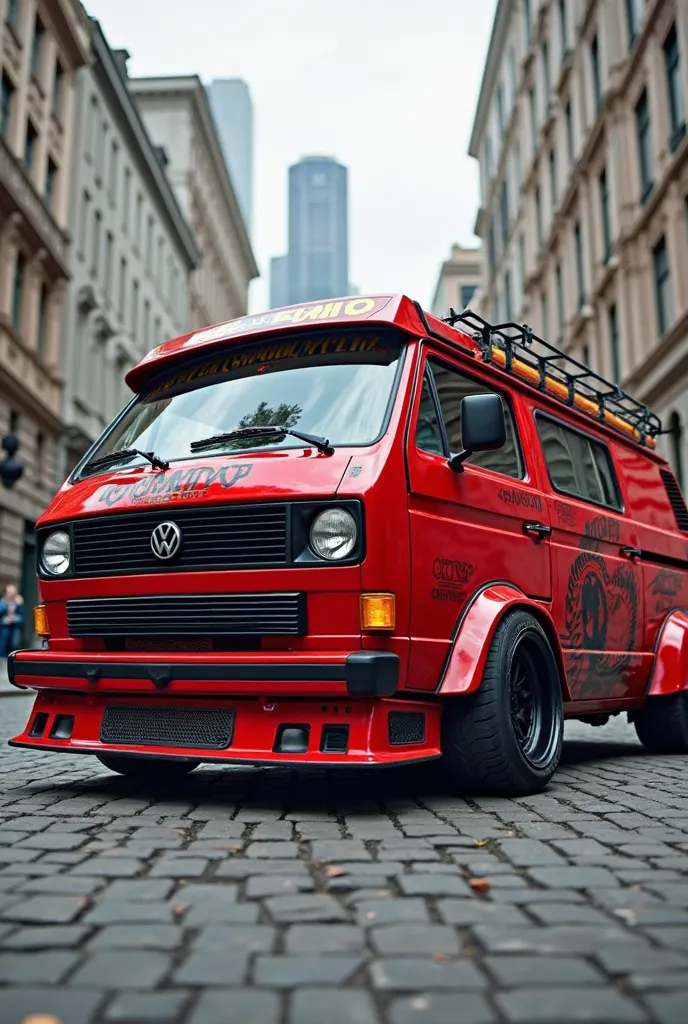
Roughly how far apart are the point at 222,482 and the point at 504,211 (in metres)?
39.4

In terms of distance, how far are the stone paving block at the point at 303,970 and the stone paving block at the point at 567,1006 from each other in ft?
1.13

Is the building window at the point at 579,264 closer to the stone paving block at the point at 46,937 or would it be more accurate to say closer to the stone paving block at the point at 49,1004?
the stone paving block at the point at 46,937

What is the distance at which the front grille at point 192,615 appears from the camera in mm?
4219

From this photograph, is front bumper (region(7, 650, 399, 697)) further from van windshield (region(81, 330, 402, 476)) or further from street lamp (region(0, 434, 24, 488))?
street lamp (region(0, 434, 24, 488))

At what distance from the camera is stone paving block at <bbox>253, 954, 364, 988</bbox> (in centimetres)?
213

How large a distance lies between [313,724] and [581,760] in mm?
3249

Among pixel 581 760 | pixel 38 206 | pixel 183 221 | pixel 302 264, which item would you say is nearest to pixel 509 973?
pixel 581 760

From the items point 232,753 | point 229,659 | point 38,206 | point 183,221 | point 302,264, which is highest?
point 302,264

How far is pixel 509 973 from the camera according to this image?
2193 millimetres

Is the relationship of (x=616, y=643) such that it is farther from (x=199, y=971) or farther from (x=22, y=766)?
(x=199, y=971)

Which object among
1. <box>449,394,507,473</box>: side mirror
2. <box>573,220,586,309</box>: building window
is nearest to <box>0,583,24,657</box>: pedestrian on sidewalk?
<box>449,394,507,473</box>: side mirror

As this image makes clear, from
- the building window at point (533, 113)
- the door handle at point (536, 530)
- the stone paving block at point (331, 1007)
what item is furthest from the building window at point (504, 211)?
the stone paving block at point (331, 1007)

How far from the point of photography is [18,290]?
24906 mm

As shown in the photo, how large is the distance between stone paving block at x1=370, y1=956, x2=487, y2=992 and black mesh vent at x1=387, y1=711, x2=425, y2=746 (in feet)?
6.05
